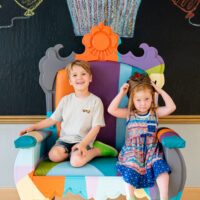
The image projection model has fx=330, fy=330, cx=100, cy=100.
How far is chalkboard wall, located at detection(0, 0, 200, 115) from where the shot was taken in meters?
2.41

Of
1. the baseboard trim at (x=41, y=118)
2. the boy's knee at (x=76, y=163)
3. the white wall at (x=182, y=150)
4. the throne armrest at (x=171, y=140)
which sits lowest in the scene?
the white wall at (x=182, y=150)

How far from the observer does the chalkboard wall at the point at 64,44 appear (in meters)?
2.41

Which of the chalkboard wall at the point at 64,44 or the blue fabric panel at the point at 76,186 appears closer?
the blue fabric panel at the point at 76,186

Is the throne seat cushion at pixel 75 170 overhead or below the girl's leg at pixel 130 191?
overhead

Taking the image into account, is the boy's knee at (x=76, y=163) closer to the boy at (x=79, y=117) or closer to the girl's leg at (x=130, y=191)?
the boy at (x=79, y=117)

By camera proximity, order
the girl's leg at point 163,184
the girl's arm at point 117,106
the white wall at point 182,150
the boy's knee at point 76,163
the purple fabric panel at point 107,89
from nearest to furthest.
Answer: the girl's leg at point 163,184 < the boy's knee at point 76,163 < the girl's arm at point 117,106 < the purple fabric panel at point 107,89 < the white wall at point 182,150

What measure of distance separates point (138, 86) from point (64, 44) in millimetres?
710

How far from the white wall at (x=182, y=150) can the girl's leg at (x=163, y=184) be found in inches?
31.7

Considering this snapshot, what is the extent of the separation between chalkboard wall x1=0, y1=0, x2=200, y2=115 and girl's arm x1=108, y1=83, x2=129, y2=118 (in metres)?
0.45

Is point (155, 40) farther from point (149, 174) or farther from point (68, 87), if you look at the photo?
point (149, 174)

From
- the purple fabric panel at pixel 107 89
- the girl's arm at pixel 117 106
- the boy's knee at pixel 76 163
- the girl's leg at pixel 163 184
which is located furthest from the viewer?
the purple fabric panel at pixel 107 89

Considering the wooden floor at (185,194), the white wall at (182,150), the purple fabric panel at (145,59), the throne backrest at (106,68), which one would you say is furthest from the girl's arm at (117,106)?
the wooden floor at (185,194)

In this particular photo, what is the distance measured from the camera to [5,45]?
7.95 ft

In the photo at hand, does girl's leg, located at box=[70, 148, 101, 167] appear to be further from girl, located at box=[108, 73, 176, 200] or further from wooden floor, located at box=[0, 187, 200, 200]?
wooden floor, located at box=[0, 187, 200, 200]
